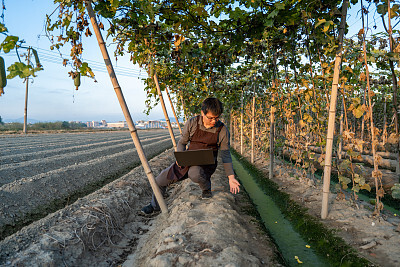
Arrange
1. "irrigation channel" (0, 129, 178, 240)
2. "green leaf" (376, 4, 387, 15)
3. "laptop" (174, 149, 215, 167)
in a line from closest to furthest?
"green leaf" (376, 4, 387, 15), "laptop" (174, 149, 215, 167), "irrigation channel" (0, 129, 178, 240)

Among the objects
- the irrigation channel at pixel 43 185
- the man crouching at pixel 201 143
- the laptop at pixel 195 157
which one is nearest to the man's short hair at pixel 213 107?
the man crouching at pixel 201 143

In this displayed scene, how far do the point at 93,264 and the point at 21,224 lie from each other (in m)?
1.96

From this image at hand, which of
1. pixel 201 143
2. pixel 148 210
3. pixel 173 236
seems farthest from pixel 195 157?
pixel 148 210

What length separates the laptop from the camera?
339cm

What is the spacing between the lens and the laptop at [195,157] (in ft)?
11.1

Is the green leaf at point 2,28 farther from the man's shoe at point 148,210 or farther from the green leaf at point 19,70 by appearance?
the man's shoe at point 148,210

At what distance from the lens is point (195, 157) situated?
3.47 m

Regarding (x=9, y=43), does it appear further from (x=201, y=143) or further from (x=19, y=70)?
(x=201, y=143)

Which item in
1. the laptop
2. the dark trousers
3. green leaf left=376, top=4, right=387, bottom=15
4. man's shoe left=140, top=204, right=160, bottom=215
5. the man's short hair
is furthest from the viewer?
man's shoe left=140, top=204, right=160, bottom=215

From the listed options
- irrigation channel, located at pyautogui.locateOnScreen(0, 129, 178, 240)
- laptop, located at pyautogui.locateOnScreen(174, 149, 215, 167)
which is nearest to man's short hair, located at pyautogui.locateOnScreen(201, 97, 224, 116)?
laptop, located at pyautogui.locateOnScreen(174, 149, 215, 167)

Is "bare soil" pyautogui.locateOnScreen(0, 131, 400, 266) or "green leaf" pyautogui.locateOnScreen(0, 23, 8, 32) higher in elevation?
"green leaf" pyautogui.locateOnScreen(0, 23, 8, 32)

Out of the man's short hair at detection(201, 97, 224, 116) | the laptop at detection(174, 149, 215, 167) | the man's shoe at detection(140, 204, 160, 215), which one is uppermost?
the man's short hair at detection(201, 97, 224, 116)

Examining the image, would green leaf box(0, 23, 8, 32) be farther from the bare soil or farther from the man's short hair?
the man's short hair

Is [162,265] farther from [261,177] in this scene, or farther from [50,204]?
[261,177]
